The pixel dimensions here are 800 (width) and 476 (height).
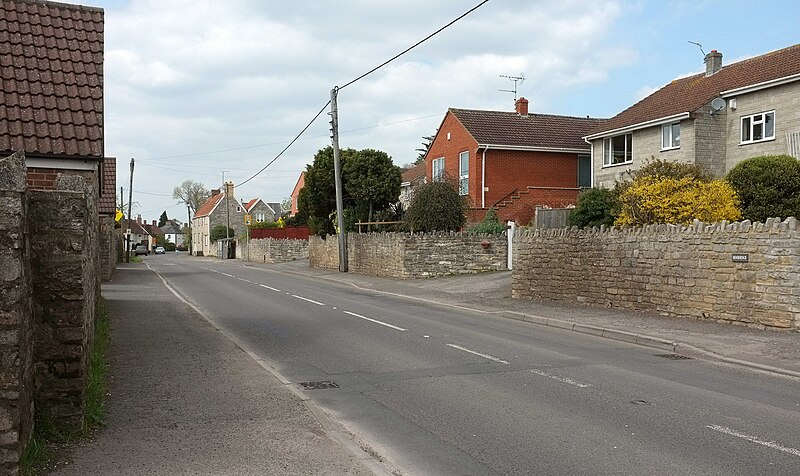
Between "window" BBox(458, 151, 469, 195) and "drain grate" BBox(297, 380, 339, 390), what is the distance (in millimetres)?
32088

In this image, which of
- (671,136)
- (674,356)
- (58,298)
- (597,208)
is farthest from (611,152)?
(58,298)

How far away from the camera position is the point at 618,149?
35.8 m

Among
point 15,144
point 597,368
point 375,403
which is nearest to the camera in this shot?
point 375,403

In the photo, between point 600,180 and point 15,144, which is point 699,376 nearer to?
point 15,144

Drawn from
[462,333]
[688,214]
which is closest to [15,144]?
[462,333]

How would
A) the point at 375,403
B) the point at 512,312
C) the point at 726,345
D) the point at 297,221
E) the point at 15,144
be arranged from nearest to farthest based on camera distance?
1. the point at 375,403
2. the point at 15,144
3. the point at 726,345
4. the point at 512,312
5. the point at 297,221

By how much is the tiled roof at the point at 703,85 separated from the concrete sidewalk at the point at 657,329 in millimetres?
13213

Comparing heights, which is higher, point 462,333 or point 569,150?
point 569,150

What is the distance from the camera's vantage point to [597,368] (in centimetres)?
1039

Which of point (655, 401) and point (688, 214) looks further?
point (688, 214)

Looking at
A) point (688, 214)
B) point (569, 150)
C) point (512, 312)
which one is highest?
point (569, 150)

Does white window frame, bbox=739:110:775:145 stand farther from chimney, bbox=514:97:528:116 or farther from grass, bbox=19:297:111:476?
grass, bbox=19:297:111:476

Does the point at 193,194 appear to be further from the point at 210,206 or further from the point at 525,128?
the point at 525,128

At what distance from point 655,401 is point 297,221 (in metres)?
63.3
